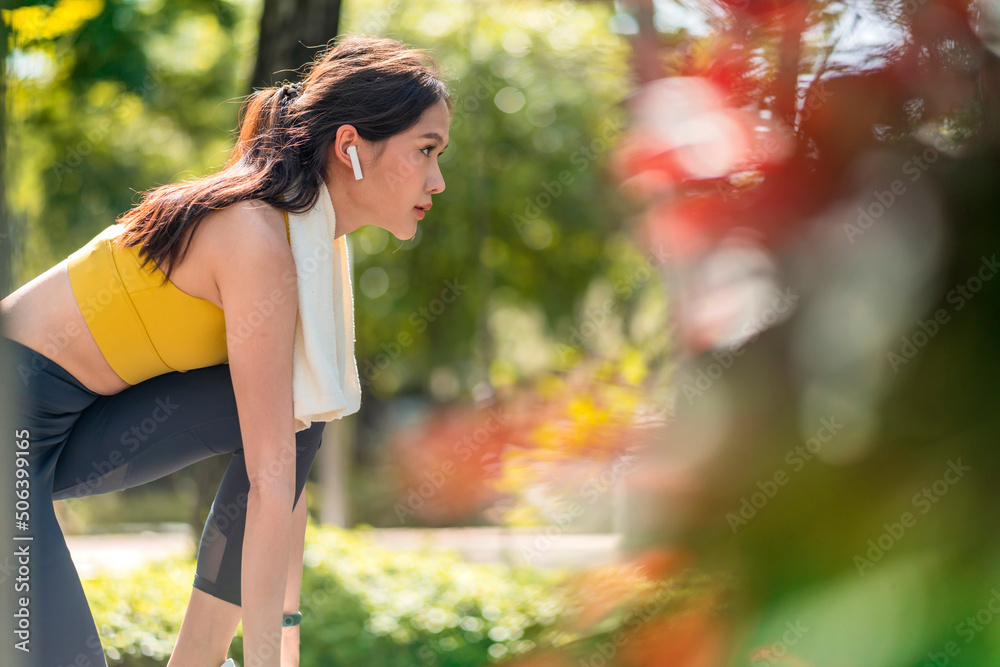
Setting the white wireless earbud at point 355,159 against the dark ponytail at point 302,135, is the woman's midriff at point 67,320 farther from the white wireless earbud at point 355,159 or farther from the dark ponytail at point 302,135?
the white wireless earbud at point 355,159

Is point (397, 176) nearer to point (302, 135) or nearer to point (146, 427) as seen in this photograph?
point (302, 135)

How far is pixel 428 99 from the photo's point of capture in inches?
60.2

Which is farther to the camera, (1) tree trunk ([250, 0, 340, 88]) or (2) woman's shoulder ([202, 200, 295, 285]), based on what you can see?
(1) tree trunk ([250, 0, 340, 88])

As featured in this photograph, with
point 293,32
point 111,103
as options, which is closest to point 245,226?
point 293,32

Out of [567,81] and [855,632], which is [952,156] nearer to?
[855,632]

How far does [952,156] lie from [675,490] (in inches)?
31.8

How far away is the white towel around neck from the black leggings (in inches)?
6.7

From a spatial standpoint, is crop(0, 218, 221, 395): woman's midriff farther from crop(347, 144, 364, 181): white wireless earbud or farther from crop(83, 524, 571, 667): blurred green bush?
crop(83, 524, 571, 667): blurred green bush

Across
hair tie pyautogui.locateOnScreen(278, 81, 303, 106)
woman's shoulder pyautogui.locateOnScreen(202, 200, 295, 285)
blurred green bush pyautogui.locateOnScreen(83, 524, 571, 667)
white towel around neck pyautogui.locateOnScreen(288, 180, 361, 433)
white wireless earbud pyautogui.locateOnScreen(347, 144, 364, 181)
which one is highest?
hair tie pyautogui.locateOnScreen(278, 81, 303, 106)

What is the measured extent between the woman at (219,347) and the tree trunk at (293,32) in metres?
1.72

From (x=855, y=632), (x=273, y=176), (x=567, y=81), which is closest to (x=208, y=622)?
(x=273, y=176)

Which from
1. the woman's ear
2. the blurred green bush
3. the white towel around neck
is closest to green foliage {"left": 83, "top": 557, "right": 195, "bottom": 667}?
the blurred green bush

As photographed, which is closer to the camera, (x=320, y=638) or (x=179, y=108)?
(x=320, y=638)

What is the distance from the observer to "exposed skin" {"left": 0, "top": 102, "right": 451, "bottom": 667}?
4.48 ft
